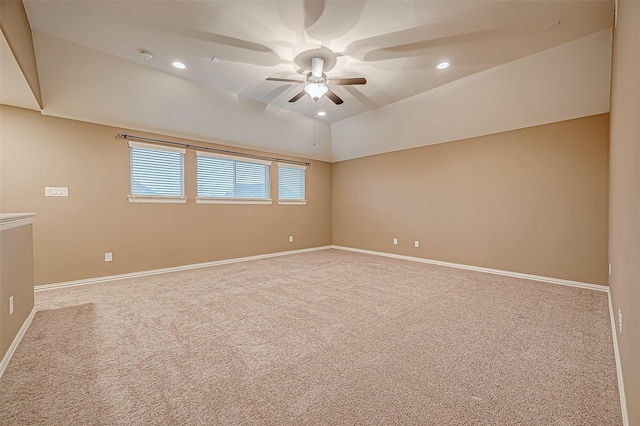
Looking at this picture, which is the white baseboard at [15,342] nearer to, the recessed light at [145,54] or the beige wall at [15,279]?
the beige wall at [15,279]

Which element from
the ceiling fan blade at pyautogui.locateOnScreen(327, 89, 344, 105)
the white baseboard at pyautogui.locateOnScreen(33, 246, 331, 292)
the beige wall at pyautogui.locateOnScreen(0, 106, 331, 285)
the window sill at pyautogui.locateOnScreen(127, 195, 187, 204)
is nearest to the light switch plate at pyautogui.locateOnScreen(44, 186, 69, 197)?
the beige wall at pyautogui.locateOnScreen(0, 106, 331, 285)

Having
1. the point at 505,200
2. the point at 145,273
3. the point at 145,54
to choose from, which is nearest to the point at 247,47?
the point at 145,54

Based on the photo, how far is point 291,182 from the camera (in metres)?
6.45

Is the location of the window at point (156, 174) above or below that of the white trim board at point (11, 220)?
above

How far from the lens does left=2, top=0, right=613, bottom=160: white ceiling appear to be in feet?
8.50

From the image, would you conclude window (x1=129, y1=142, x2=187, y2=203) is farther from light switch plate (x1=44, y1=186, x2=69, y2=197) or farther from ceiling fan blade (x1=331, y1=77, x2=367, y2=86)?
ceiling fan blade (x1=331, y1=77, x2=367, y2=86)

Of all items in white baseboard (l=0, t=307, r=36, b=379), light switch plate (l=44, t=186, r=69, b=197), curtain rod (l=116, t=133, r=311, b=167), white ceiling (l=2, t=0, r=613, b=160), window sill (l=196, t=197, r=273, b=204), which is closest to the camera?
white baseboard (l=0, t=307, r=36, b=379)

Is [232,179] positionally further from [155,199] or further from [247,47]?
[247,47]

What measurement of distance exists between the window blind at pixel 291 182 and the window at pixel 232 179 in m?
0.36

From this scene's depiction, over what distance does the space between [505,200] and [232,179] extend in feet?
16.9

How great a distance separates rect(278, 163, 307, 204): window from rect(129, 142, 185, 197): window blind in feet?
7.24

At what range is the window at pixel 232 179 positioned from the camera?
498 cm

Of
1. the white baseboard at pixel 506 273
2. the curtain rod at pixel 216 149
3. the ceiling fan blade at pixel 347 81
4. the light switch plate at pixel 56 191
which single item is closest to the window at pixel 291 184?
the curtain rod at pixel 216 149

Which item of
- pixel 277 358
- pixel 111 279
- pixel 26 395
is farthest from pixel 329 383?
pixel 111 279
